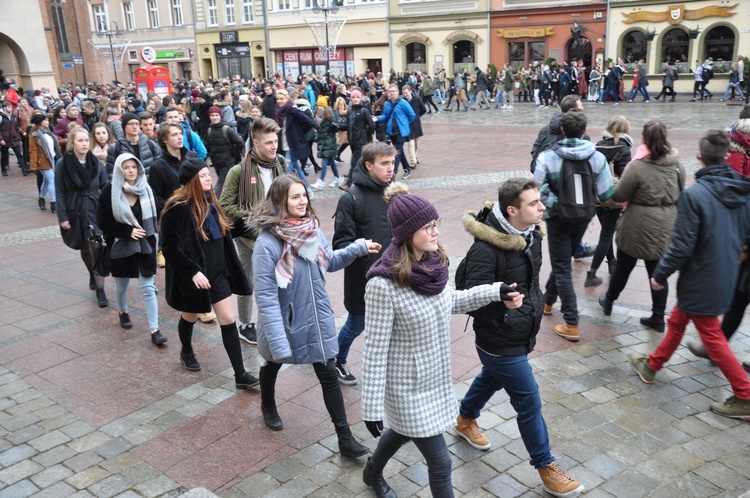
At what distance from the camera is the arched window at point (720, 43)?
97.7 ft

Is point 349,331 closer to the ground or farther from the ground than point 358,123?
closer to the ground

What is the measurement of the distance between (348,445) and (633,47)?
32.9 meters

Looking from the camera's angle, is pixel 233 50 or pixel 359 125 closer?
pixel 359 125

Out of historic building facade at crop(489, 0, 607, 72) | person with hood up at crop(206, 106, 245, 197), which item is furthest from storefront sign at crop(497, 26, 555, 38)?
person with hood up at crop(206, 106, 245, 197)

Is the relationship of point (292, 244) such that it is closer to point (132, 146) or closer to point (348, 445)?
point (348, 445)

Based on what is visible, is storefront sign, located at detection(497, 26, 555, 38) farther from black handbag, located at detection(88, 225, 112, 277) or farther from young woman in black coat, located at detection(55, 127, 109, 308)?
black handbag, located at detection(88, 225, 112, 277)

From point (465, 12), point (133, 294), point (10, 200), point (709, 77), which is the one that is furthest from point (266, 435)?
point (465, 12)

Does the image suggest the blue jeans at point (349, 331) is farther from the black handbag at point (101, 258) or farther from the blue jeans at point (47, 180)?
the blue jeans at point (47, 180)

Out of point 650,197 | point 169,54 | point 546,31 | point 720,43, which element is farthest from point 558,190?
point 169,54

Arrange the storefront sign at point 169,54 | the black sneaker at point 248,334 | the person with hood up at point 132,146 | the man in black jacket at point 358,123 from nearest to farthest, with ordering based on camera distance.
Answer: the black sneaker at point 248,334 < the person with hood up at point 132,146 < the man in black jacket at point 358,123 < the storefront sign at point 169,54

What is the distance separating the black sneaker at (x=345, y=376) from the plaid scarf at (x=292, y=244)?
1414mm

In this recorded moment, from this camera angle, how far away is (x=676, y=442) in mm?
4328

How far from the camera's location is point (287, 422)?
473 cm

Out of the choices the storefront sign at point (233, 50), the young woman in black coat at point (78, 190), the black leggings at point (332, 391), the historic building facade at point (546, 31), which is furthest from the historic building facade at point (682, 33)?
the black leggings at point (332, 391)
